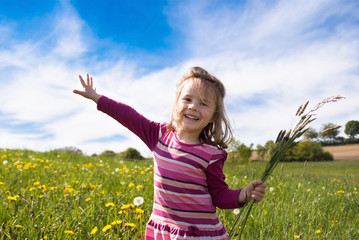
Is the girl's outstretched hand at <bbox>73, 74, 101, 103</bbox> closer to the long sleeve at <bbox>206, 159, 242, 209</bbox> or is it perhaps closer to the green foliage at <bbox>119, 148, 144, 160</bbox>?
the long sleeve at <bbox>206, 159, 242, 209</bbox>

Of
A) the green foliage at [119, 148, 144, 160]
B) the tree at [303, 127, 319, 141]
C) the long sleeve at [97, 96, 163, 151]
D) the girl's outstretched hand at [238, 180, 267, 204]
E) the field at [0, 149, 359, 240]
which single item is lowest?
the field at [0, 149, 359, 240]

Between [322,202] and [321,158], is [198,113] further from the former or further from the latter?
[321,158]

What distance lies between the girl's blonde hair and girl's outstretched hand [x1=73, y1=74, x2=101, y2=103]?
2.11 ft

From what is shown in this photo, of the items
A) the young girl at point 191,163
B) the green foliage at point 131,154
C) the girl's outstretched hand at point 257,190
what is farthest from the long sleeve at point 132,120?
the green foliage at point 131,154

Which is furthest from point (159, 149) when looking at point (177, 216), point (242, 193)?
point (242, 193)

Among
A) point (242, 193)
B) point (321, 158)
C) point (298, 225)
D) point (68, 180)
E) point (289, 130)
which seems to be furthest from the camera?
point (321, 158)

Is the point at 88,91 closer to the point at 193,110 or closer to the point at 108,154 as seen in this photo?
the point at 193,110

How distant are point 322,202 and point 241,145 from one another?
17.7ft

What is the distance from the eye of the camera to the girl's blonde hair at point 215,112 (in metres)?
2.27

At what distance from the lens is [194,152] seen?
2.07 m

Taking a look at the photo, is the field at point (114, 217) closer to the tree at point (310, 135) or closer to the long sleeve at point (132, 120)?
the long sleeve at point (132, 120)

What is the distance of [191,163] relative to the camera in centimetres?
204

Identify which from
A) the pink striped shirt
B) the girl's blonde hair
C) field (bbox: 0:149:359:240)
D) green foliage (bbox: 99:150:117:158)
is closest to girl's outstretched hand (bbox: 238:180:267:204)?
the pink striped shirt

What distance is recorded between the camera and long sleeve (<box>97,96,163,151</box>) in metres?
2.37
